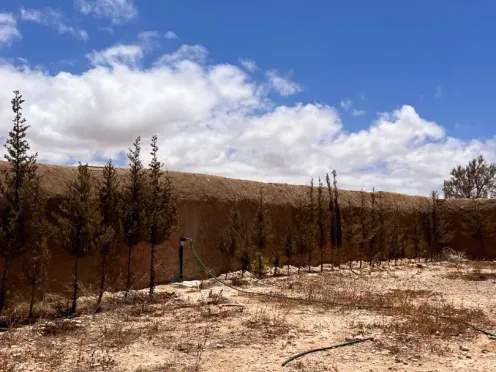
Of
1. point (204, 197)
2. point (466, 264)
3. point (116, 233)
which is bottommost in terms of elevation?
point (466, 264)

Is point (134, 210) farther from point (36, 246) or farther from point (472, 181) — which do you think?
point (472, 181)

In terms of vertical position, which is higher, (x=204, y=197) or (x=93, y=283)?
(x=204, y=197)

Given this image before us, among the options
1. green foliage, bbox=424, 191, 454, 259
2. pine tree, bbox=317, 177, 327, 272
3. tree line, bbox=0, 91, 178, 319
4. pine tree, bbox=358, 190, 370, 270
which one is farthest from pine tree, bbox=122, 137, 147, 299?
green foliage, bbox=424, 191, 454, 259

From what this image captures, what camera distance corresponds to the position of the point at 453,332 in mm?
10359

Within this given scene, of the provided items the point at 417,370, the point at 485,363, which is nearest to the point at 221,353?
the point at 417,370

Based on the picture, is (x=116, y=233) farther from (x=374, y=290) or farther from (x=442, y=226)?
(x=442, y=226)

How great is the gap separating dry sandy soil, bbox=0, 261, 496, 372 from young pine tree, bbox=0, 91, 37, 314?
2.52 meters

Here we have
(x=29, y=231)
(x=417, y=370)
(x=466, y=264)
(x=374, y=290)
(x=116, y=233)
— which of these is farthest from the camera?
(x=466, y=264)

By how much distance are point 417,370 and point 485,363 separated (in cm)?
145

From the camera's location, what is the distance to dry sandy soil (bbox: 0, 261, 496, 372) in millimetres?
8336

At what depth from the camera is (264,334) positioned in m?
10.3

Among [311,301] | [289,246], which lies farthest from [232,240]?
[311,301]

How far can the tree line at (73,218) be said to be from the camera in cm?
1362

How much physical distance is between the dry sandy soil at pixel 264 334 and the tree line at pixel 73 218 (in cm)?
194
